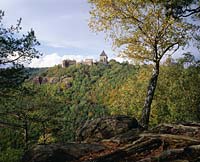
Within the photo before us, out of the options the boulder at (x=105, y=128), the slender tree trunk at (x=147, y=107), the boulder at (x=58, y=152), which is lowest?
the boulder at (x=58, y=152)

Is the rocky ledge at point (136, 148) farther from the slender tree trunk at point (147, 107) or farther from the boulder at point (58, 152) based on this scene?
the slender tree trunk at point (147, 107)

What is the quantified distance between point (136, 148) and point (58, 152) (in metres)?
3.09

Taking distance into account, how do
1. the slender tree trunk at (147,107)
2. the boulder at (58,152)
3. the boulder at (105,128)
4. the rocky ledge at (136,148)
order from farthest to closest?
the slender tree trunk at (147,107) < the boulder at (105,128) < the boulder at (58,152) < the rocky ledge at (136,148)

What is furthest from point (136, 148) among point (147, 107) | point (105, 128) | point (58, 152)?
point (147, 107)

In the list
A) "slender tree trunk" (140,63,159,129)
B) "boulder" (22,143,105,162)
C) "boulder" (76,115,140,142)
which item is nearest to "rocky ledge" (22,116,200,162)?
"boulder" (22,143,105,162)

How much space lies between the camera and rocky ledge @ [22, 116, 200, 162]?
10.0 meters

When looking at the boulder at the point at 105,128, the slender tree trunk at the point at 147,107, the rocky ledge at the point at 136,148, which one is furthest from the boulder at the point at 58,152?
the slender tree trunk at the point at 147,107

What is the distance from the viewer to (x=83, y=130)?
1688 cm

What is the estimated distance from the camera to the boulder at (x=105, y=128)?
15711 mm

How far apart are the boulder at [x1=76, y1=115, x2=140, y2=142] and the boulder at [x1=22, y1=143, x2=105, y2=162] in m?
2.55

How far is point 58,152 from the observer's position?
12.3m

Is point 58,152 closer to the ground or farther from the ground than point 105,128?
closer to the ground

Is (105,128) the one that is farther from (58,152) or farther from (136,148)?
(136,148)

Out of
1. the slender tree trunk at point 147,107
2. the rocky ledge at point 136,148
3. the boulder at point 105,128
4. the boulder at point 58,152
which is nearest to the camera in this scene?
the rocky ledge at point 136,148
